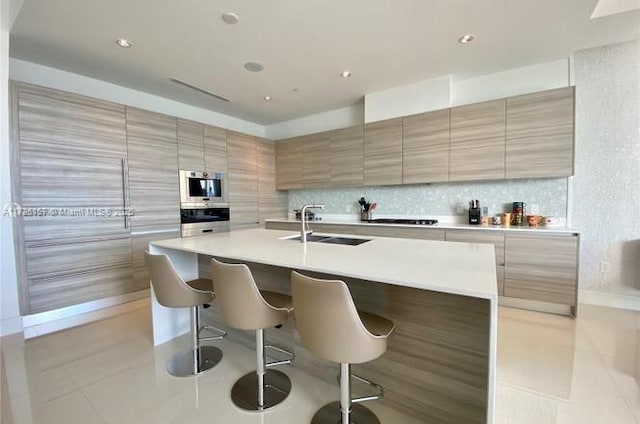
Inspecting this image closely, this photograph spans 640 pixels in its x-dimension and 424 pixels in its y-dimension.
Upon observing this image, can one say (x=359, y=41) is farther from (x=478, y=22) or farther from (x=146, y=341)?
(x=146, y=341)

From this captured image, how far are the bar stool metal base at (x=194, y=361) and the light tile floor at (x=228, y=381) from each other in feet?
0.20

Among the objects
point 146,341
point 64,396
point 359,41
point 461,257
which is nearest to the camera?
point 461,257

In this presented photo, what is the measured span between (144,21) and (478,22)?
2742 mm

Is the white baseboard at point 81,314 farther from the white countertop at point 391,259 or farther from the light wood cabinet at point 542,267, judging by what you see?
the light wood cabinet at point 542,267

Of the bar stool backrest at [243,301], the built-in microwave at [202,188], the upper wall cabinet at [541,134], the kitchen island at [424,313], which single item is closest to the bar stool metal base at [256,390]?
the kitchen island at [424,313]

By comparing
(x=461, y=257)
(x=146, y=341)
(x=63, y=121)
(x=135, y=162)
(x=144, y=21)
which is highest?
(x=144, y=21)

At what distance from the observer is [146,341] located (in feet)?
7.64

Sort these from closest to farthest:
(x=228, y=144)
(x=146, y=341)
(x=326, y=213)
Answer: (x=146, y=341)
(x=228, y=144)
(x=326, y=213)

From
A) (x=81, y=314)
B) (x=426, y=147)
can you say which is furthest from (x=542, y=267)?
(x=81, y=314)

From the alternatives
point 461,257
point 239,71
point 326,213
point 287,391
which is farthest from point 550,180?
point 239,71

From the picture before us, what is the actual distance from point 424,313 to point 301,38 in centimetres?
246

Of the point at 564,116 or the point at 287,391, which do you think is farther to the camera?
the point at 564,116

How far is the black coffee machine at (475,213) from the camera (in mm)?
3252

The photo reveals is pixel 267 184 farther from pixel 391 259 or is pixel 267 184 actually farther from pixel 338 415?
pixel 338 415
